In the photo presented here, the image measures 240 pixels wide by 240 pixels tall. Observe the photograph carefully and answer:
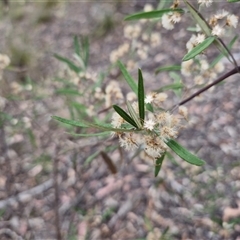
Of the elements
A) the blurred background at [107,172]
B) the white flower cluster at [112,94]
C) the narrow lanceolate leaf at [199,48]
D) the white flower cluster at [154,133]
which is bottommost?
the blurred background at [107,172]

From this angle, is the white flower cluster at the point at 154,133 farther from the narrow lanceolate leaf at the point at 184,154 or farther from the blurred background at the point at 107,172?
the blurred background at the point at 107,172

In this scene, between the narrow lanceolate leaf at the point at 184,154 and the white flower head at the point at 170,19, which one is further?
the white flower head at the point at 170,19

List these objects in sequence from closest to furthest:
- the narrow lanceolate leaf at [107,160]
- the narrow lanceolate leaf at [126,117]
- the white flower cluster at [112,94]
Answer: the narrow lanceolate leaf at [126,117] < the white flower cluster at [112,94] < the narrow lanceolate leaf at [107,160]

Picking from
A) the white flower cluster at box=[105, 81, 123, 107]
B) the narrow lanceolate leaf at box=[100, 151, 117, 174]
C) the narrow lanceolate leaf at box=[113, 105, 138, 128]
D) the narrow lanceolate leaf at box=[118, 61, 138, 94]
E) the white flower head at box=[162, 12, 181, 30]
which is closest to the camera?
the narrow lanceolate leaf at box=[113, 105, 138, 128]

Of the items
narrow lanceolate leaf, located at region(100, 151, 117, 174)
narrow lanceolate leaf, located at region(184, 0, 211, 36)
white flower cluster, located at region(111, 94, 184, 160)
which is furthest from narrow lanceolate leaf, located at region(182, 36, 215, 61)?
narrow lanceolate leaf, located at region(100, 151, 117, 174)

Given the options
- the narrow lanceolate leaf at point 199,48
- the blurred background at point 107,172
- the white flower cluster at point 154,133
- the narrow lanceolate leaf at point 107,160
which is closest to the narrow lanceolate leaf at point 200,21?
the narrow lanceolate leaf at point 199,48

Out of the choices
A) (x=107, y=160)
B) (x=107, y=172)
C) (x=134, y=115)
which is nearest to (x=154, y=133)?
(x=134, y=115)

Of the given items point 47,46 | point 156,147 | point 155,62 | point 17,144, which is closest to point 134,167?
point 17,144

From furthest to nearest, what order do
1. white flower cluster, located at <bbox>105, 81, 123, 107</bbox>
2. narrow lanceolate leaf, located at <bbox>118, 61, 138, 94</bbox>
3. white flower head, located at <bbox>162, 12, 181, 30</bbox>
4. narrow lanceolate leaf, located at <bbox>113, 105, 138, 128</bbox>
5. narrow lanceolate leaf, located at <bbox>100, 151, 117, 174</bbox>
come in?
narrow lanceolate leaf, located at <bbox>100, 151, 117, 174</bbox> → white flower cluster, located at <bbox>105, 81, 123, 107</bbox> → narrow lanceolate leaf, located at <bbox>118, 61, 138, 94</bbox> → white flower head, located at <bbox>162, 12, 181, 30</bbox> → narrow lanceolate leaf, located at <bbox>113, 105, 138, 128</bbox>

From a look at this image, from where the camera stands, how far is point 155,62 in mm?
2469

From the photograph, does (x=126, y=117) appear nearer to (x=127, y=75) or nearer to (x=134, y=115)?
(x=134, y=115)

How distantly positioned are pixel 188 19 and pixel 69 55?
770 mm

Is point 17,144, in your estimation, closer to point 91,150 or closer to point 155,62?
point 91,150

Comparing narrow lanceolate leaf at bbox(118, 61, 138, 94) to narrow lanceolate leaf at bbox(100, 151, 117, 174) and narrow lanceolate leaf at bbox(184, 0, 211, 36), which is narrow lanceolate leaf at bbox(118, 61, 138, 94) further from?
narrow lanceolate leaf at bbox(100, 151, 117, 174)
